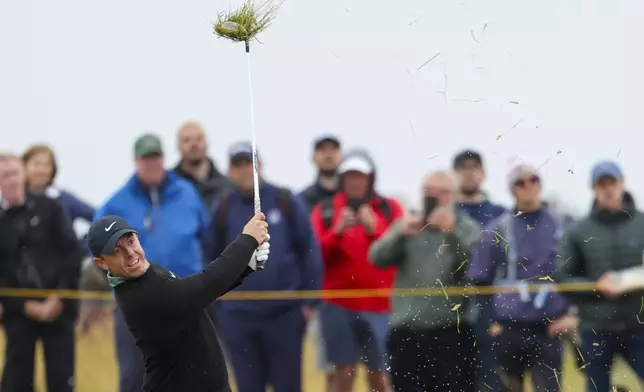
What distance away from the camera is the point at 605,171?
8.17 m

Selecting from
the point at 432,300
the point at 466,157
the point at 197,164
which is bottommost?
the point at 432,300

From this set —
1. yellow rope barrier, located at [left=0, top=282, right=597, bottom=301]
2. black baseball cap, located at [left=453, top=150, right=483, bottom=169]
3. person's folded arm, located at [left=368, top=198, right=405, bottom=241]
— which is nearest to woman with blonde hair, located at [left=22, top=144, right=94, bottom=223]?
yellow rope barrier, located at [left=0, top=282, right=597, bottom=301]

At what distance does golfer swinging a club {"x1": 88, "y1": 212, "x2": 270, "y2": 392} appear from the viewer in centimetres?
567

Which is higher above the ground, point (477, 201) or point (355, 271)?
point (477, 201)

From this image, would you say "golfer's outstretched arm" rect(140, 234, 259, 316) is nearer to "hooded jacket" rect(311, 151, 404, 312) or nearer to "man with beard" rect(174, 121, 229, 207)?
"hooded jacket" rect(311, 151, 404, 312)

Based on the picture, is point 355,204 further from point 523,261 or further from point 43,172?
point 43,172

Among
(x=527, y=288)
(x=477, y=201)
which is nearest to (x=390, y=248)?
(x=477, y=201)

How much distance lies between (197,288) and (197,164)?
153 inches

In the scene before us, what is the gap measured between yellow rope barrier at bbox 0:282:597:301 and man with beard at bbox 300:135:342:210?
2.25ft

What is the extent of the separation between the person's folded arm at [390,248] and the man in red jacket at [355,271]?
0.26m

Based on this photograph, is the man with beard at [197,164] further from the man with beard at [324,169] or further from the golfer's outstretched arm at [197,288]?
the golfer's outstretched arm at [197,288]

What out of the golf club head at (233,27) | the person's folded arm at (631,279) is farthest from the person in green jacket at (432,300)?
the golf club head at (233,27)

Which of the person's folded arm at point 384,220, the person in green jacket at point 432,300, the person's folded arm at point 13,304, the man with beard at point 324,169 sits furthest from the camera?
the person's folded arm at point 13,304

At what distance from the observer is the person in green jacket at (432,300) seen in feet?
26.6
